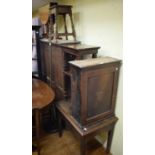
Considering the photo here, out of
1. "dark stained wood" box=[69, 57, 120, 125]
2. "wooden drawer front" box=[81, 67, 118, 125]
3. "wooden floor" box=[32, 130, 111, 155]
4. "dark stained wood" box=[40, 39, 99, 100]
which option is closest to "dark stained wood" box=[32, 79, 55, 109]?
"dark stained wood" box=[40, 39, 99, 100]

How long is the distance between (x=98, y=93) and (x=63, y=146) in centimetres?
91

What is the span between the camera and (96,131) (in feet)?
5.32

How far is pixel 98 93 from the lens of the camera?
5.17 feet

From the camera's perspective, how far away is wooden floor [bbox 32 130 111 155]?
196cm

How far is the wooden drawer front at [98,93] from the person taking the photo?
149cm

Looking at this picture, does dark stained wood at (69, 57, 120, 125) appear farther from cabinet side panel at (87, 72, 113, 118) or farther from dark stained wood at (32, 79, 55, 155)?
dark stained wood at (32, 79, 55, 155)

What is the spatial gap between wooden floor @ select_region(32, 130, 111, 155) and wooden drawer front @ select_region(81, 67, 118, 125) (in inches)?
22.0

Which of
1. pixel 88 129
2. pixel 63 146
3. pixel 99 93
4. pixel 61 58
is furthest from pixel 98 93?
pixel 63 146

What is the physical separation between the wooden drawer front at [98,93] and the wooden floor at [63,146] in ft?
1.83

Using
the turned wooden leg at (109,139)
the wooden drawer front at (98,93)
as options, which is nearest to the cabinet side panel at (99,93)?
the wooden drawer front at (98,93)
